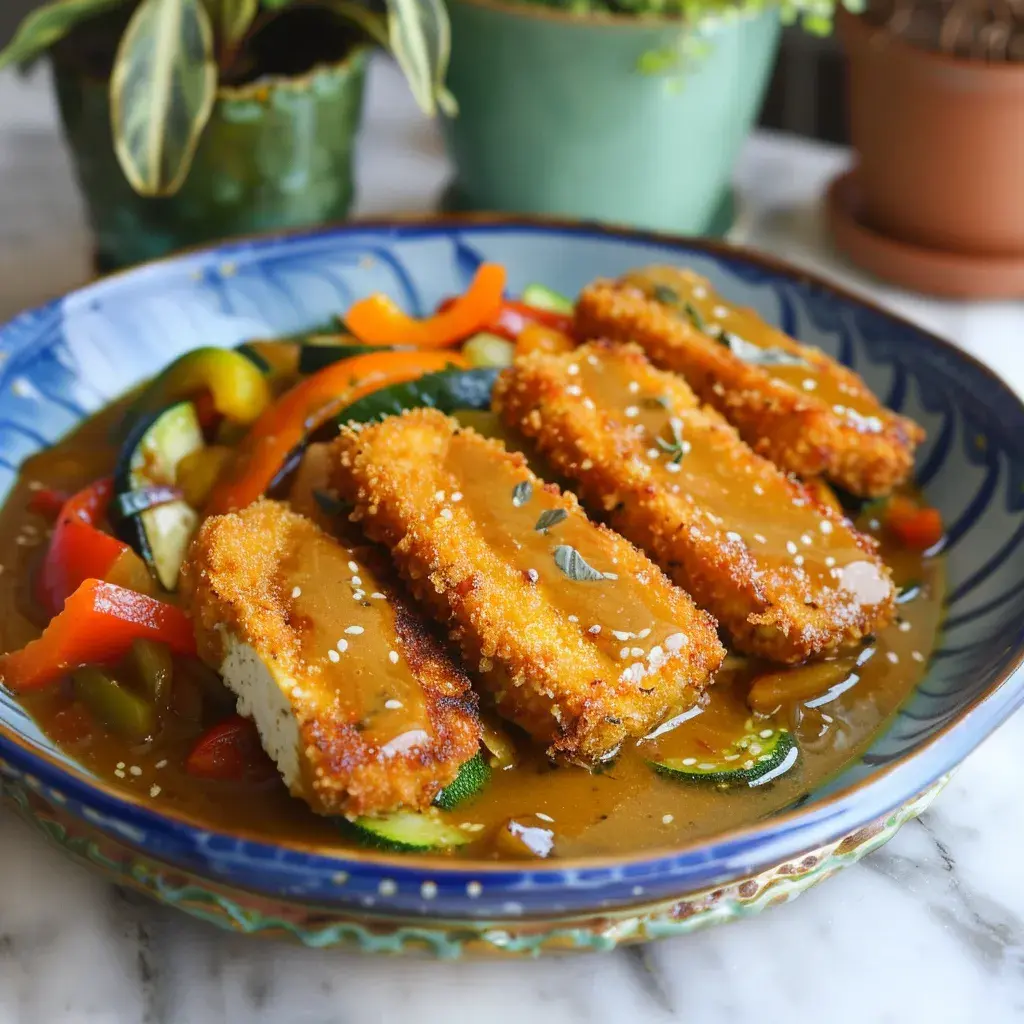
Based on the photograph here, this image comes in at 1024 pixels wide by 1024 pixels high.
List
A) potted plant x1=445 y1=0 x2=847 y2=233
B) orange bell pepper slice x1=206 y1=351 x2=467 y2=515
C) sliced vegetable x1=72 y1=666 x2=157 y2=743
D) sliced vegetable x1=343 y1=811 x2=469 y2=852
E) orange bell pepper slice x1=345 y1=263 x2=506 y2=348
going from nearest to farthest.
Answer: sliced vegetable x1=343 y1=811 x2=469 y2=852
sliced vegetable x1=72 y1=666 x2=157 y2=743
orange bell pepper slice x1=206 y1=351 x2=467 y2=515
orange bell pepper slice x1=345 y1=263 x2=506 y2=348
potted plant x1=445 y1=0 x2=847 y2=233

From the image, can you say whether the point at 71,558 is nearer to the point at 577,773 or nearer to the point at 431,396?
the point at 431,396

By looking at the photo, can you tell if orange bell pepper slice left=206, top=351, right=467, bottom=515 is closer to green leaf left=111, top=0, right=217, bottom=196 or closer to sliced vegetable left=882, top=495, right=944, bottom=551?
green leaf left=111, top=0, right=217, bottom=196

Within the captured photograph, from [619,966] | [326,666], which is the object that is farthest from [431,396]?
[619,966]

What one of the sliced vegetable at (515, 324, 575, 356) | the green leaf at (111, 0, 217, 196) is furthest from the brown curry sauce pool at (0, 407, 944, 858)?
A: the green leaf at (111, 0, 217, 196)

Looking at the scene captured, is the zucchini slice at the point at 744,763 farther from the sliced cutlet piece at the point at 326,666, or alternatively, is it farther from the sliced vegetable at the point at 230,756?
the sliced vegetable at the point at 230,756

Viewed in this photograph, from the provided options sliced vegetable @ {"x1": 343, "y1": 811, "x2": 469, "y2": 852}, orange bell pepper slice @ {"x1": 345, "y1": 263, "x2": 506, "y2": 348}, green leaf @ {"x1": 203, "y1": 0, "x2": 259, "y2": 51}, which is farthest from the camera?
green leaf @ {"x1": 203, "y1": 0, "x2": 259, "y2": 51}

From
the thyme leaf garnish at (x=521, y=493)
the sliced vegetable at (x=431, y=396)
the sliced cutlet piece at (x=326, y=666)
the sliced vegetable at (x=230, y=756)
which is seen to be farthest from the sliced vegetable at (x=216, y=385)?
the sliced vegetable at (x=230, y=756)

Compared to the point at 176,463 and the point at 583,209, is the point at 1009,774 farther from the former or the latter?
the point at 583,209

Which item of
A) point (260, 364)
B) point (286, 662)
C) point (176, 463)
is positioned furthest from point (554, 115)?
point (286, 662)
